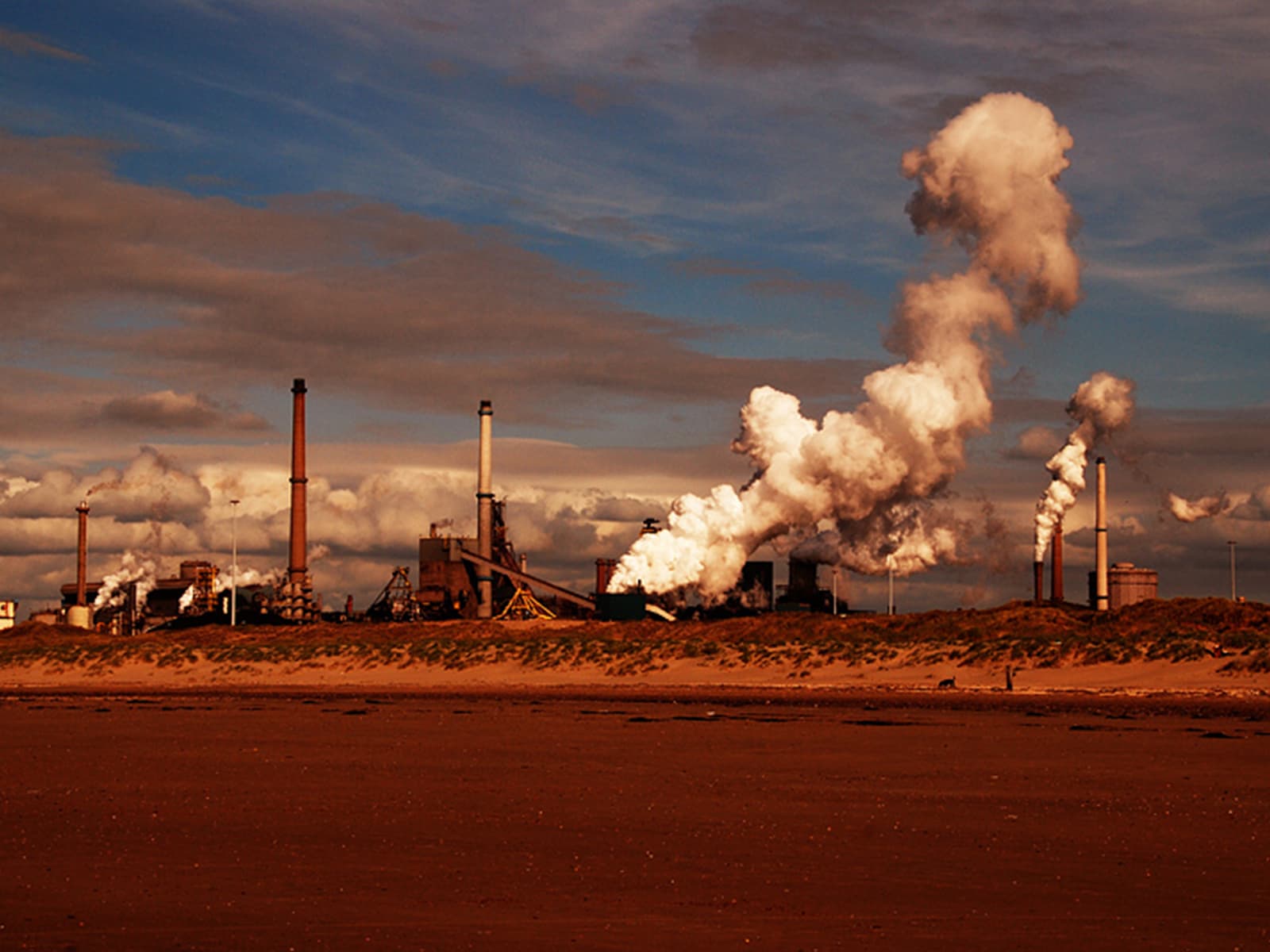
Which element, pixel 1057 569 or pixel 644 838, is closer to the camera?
pixel 644 838

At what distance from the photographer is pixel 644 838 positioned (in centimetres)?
1752

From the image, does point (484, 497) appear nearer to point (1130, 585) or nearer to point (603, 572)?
point (603, 572)

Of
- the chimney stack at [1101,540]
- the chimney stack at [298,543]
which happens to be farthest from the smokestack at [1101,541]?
the chimney stack at [298,543]

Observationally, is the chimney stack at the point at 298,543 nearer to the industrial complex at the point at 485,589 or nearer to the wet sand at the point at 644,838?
the industrial complex at the point at 485,589

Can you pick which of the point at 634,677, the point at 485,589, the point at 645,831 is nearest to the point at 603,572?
the point at 485,589

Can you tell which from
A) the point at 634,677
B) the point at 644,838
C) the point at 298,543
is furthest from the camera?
the point at 298,543

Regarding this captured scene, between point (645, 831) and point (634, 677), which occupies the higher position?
point (645, 831)

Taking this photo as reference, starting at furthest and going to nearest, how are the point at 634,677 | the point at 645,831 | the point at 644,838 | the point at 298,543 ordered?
the point at 298,543 → the point at 634,677 → the point at 645,831 → the point at 644,838

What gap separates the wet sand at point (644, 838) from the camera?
1275 centimetres

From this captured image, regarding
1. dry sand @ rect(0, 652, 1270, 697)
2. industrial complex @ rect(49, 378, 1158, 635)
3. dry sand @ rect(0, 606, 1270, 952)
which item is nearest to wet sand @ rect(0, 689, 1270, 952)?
dry sand @ rect(0, 606, 1270, 952)

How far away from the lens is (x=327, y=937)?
40.5 ft

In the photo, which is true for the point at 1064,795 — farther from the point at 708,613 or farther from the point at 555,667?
the point at 708,613

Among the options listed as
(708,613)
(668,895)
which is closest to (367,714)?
(668,895)

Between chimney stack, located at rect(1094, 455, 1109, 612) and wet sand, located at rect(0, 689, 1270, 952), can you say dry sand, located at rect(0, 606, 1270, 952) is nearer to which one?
wet sand, located at rect(0, 689, 1270, 952)
